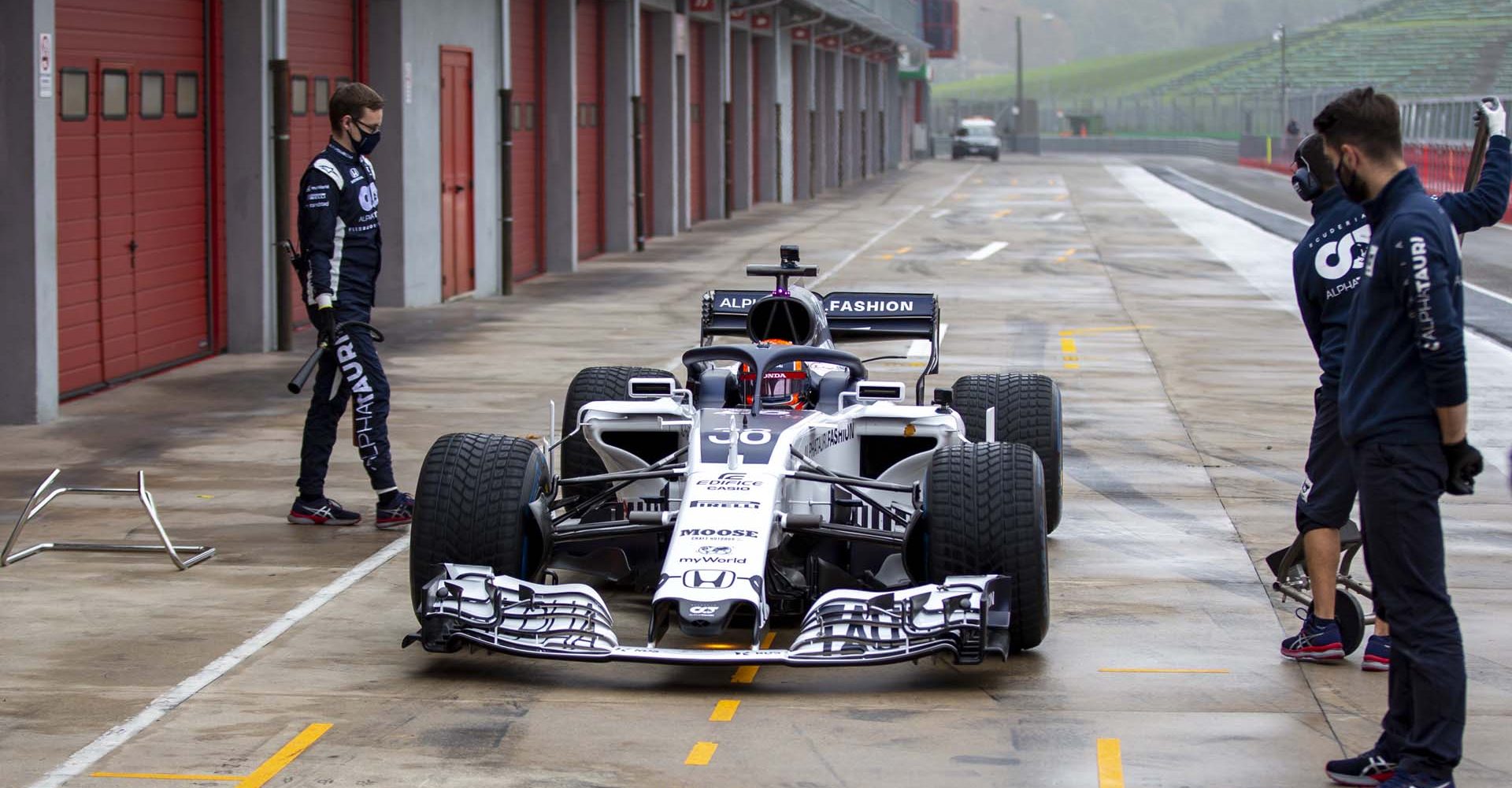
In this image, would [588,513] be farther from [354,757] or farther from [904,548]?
[354,757]

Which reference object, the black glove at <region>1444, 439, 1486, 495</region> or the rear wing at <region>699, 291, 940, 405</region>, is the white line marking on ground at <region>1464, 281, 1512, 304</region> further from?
the black glove at <region>1444, 439, 1486, 495</region>

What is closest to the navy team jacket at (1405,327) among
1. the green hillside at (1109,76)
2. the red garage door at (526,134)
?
the red garage door at (526,134)

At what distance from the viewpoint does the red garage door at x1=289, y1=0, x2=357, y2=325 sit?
17.9 meters

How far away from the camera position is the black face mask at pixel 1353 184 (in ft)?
18.5

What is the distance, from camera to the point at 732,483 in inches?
283

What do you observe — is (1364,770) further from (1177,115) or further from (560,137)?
(1177,115)

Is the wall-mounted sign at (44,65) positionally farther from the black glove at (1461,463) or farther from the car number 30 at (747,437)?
the black glove at (1461,463)

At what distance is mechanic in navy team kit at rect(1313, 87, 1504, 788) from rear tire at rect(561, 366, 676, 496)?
154 inches

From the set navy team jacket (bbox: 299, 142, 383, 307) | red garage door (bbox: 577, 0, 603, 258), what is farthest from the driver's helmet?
red garage door (bbox: 577, 0, 603, 258)

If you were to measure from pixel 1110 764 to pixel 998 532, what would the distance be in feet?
4.04

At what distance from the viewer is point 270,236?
16406 mm

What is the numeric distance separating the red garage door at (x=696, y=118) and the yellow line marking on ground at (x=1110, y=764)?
3211cm

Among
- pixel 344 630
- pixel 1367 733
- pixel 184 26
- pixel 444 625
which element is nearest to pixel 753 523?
pixel 444 625

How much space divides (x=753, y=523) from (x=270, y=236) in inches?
410
